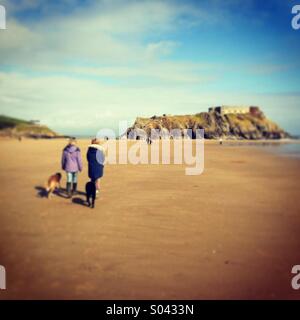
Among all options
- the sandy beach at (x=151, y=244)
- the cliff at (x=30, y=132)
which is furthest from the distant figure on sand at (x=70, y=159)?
the cliff at (x=30, y=132)

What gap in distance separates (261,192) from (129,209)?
5679 millimetres

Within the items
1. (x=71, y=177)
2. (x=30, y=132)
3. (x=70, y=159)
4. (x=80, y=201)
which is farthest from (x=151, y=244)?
(x=30, y=132)

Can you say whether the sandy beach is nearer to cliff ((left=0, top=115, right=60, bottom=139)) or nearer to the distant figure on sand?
the distant figure on sand

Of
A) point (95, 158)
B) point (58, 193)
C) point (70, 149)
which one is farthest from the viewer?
point (58, 193)

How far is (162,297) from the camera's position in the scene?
4.60 m

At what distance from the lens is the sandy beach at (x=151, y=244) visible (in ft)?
15.7

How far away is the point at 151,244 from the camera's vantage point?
241 inches

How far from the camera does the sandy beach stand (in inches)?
188

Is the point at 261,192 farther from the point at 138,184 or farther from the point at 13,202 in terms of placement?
the point at 13,202

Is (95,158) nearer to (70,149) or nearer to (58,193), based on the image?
(70,149)

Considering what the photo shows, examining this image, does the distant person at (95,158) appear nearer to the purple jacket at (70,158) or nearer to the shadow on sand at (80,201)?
the purple jacket at (70,158)

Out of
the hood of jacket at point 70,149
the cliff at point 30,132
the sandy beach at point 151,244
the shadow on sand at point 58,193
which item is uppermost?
the cliff at point 30,132

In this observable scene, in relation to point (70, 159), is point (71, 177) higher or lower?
lower

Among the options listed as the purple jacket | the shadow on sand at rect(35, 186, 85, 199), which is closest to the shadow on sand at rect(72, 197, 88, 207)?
the shadow on sand at rect(35, 186, 85, 199)
